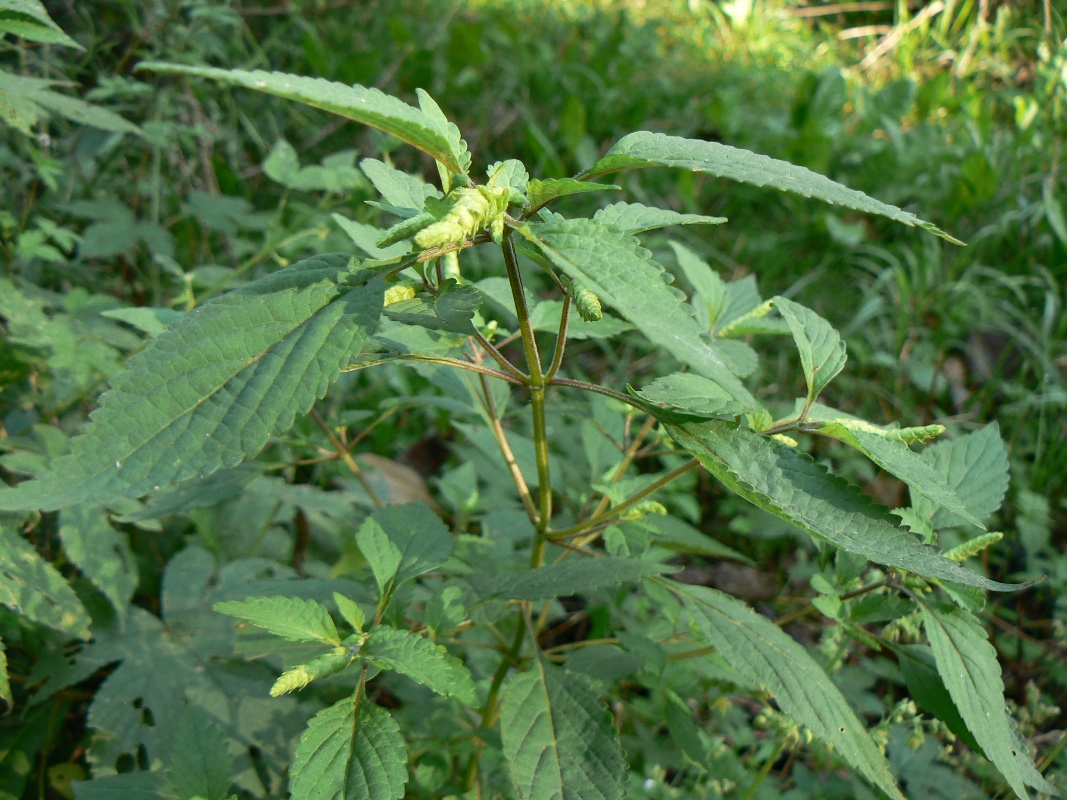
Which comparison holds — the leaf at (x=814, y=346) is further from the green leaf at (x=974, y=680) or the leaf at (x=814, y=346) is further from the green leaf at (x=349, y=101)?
the green leaf at (x=349, y=101)

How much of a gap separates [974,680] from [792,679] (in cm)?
25

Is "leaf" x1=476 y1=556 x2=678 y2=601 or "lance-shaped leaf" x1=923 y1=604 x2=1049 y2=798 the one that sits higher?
"leaf" x1=476 y1=556 x2=678 y2=601

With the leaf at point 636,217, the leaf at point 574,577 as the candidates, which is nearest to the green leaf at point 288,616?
the leaf at point 574,577

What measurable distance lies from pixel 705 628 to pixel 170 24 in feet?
8.48

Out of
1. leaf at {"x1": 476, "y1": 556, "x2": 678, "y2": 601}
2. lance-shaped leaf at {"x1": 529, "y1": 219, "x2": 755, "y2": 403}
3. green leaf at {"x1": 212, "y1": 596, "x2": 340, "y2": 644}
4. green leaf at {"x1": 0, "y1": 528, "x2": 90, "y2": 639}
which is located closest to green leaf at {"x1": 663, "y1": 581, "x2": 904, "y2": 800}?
leaf at {"x1": 476, "y1": 556, "x2": 678, "y2": 601}

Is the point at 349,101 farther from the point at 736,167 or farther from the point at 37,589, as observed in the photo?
the point at 37,589

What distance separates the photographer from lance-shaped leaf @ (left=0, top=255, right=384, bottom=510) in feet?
2.48

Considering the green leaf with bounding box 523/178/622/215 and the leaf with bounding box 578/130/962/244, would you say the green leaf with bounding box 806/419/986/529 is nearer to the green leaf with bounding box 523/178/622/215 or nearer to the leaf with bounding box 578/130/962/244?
the leaf with bounding box 578/130/962/244

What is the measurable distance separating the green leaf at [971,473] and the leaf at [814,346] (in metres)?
0.26

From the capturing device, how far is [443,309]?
0.92 m

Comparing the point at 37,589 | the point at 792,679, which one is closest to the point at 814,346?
the point at 792,679

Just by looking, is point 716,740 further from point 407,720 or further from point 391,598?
point 391,598

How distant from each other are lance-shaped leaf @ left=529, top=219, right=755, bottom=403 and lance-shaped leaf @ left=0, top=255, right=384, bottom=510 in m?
0.22

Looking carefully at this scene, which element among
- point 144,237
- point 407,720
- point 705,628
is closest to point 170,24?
point 144,237
